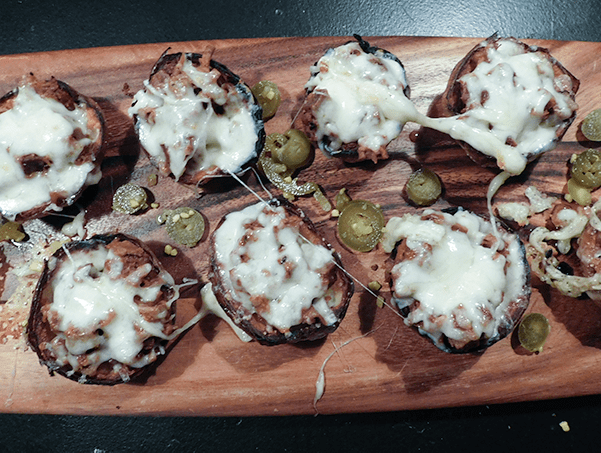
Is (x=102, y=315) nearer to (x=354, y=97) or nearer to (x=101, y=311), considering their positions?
(x=101, y=311)

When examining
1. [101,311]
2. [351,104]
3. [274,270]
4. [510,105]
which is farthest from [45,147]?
[510,105]

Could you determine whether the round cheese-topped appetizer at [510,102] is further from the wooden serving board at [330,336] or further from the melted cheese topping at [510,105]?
the wooden serving board at [330,336]

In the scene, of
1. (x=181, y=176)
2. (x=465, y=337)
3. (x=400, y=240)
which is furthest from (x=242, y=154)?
(x=465, y=337)

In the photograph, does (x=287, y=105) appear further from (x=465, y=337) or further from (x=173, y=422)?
(x=173, y=422)

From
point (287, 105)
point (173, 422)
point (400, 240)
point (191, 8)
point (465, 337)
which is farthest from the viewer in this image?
point (191, 8)

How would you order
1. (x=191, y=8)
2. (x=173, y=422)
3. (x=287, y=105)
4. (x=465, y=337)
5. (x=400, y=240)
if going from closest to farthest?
(x=465, y=337)
(x=400, y=240)
(x=287, y=105)
(x=173, y=422)
(x=191, y=8)

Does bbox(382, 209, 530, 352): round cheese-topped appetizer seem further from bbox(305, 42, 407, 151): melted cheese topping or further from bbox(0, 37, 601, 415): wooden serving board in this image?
bbox(305, 42, 407, 151): melted cheese topping
